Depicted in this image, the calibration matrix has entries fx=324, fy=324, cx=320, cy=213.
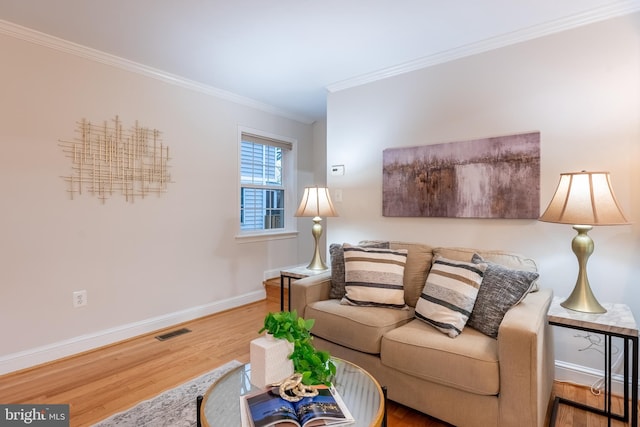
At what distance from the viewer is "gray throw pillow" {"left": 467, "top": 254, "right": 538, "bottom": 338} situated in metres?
1.72

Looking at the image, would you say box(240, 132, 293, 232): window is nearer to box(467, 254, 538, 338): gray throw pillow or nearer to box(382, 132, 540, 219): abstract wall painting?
box(382, 132, 540, 219): abstract wall painting

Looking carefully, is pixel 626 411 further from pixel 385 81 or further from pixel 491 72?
pixel 385 81

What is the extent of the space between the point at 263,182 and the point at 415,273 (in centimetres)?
256

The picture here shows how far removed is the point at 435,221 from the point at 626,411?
1550mm

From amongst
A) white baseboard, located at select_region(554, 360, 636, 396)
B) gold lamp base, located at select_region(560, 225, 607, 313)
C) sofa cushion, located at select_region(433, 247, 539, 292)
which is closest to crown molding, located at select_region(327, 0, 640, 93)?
gold lamp base, located at select_region(560, 225, 607, 313)

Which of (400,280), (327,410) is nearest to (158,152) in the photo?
(400,280)

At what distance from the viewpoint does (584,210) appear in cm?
163

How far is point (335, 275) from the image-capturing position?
7.94 feet

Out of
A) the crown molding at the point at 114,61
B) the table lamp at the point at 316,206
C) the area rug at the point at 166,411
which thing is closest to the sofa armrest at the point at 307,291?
the table lamp at the point at 316,206

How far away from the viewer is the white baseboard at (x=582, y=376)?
6.63 feet

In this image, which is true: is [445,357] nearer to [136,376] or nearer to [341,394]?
[341,394]

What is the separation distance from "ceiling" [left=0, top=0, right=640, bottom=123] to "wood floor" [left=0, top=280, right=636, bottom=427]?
7.79ft

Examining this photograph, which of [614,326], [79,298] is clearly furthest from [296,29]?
[79,298]

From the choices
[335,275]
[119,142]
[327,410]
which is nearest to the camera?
[327,410]
